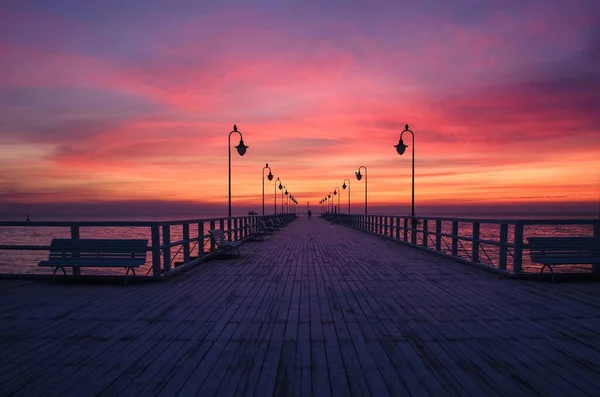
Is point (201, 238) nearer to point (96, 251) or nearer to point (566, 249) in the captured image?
point (96, 251)

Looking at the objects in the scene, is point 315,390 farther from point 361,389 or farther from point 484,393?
point 484,393

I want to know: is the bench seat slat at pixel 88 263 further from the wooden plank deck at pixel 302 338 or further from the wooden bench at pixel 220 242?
the wooden bench at pixel 220 242

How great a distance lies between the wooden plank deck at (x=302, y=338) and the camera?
3578 millimetres

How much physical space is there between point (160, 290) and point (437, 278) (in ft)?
18.6

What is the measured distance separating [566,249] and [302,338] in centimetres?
655

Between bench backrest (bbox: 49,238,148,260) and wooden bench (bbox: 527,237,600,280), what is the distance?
806cm

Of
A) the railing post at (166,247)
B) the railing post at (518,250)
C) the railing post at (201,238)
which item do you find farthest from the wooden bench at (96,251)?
the railing post at (518,250)

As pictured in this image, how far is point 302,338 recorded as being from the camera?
4.71m

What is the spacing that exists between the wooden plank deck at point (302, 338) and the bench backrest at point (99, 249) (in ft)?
2.16

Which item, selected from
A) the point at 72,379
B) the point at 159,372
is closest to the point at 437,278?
the point at 159,372

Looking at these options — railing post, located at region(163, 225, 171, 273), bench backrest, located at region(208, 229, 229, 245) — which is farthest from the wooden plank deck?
bench backrest, located at region(208, 229, 229, 245)

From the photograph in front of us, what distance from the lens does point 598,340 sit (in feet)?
15.2

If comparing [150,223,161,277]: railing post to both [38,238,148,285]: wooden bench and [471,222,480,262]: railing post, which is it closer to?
[38,238,148,285]: wooden bench

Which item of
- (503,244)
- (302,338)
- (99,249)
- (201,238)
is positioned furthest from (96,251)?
(503,244)
